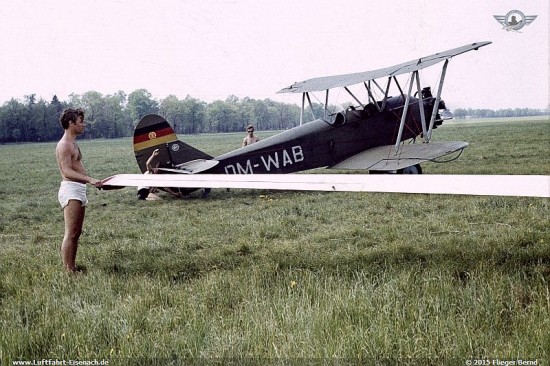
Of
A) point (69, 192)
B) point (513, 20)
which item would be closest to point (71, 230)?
point (69, 192)

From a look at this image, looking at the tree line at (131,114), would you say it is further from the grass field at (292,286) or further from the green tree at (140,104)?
the grass field at (292,286)

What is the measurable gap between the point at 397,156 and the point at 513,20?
5121mm

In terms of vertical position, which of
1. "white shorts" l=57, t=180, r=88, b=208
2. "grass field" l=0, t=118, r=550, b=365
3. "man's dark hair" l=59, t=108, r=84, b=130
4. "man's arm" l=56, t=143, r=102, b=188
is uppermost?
"man's dark hair" l=59, t=108, r=84, b=130

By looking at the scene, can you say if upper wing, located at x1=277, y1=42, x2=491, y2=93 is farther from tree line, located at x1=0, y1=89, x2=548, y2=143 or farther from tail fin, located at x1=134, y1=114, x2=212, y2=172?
tail fin, located at x1=134, y1=114, x2=212, y2=172

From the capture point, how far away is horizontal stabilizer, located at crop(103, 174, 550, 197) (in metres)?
2.90

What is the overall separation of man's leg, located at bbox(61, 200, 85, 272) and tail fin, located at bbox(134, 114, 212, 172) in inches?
234

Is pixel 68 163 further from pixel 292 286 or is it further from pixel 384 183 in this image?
pixel 384 183

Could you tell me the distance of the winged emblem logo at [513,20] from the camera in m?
5.53

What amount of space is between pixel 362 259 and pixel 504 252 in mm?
1440

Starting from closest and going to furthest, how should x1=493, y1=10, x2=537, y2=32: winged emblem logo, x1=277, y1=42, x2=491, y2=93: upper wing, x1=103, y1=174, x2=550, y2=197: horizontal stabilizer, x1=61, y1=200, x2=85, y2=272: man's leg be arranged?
1. x1=103, y1=174, x2=550, y2=197: horizontal stabilizer
2. x1=61, y1=200, x2=85, y2=272: man's leg
3. x1=493, y1=10, x2=537, y2=32: winged emblem logo
4. x1=277, y1=42, x2=491, y2=93: upper wing

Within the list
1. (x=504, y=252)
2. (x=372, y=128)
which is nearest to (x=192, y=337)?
(x=504, y=252)

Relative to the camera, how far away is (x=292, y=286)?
12.3 ft

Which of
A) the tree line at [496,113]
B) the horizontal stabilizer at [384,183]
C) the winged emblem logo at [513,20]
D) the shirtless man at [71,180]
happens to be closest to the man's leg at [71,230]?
the shirtless man at [71,180]

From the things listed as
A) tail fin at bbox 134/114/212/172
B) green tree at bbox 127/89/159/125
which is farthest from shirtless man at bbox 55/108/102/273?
green tree at bbox 127/89/159/125
